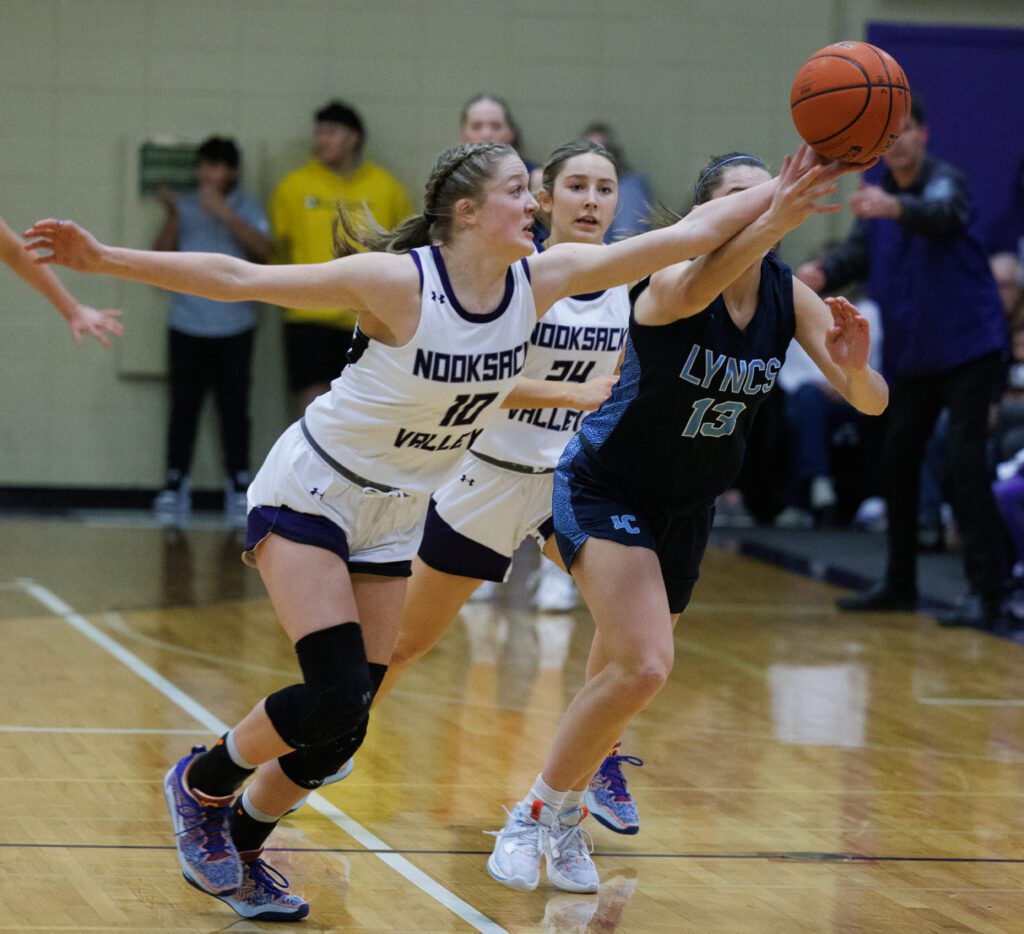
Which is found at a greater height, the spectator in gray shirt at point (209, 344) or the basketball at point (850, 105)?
the basketball at point (850, 105)

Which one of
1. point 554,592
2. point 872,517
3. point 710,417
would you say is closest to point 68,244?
point 710,417

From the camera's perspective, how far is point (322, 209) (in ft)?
35.0

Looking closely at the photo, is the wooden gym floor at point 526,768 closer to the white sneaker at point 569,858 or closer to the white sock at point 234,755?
the white sneaker at point 569,858

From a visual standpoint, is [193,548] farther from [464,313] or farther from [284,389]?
[464,313]

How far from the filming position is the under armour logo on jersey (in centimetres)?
387

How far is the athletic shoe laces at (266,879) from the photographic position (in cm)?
367

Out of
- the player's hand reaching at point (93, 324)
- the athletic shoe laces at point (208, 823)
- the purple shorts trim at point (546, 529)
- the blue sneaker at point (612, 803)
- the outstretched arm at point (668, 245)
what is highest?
the outstretched arm at point (668, 245)

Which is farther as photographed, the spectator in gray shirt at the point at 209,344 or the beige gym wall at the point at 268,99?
the beige gym wall at the point at 268,99

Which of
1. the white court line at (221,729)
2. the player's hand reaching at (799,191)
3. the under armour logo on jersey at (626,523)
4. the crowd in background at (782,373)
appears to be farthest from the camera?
the crowd in background at (782,373)

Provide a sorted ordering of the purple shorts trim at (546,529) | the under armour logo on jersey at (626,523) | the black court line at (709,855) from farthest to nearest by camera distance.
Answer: the purple shorts trim at (546,529), the black court line at (709,855), the under armour logo on jersey at (626,523)

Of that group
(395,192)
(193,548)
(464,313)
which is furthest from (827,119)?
(395,192)

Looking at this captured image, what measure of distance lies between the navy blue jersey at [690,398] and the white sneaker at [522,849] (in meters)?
0.81

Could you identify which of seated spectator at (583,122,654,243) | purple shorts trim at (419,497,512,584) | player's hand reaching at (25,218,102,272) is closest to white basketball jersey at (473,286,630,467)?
purple shorts trim at (419,497,512,584)

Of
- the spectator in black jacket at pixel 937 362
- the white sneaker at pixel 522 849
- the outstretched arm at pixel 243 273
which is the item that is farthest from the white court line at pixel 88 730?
the spectator in black jacket at pixel 937 362
